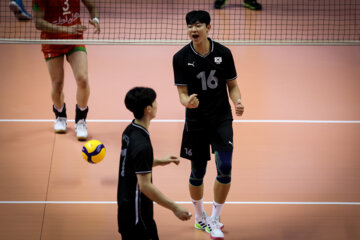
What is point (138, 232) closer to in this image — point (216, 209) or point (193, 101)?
point (193, 101)

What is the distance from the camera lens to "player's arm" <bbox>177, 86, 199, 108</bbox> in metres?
4.48

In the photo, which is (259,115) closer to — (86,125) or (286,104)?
(286,104)

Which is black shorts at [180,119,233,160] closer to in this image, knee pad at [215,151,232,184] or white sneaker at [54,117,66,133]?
knee pad at [215,151,232,184]

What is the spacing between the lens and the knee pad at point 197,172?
5043mm

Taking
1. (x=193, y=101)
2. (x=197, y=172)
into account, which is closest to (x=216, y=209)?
(x=197, y=172)

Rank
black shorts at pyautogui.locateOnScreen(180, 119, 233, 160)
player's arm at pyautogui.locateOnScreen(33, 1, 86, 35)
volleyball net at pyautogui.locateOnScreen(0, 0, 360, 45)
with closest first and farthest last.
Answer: black shorts at pyautogui.locateOnScreen(180, 119, 233, 160) → player's arm at pyautogui.locateOnScreen(33, 1, 86, 35) → volleyball net at pyautogui.locateOnScreen(0, 0, 360, 45)

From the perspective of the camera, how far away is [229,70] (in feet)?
16.0

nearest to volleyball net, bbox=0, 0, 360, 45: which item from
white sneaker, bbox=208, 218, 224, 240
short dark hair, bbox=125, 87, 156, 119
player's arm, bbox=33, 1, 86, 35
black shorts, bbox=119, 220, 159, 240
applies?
player's arm, bbox=33, 1, 86, 35

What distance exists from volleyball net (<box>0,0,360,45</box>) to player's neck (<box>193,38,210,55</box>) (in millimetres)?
4606

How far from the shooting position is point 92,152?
6.08 meters

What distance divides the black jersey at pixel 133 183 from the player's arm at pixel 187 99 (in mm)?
663

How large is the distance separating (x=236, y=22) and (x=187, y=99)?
682 centimetres

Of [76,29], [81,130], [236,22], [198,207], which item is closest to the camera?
[198,207]

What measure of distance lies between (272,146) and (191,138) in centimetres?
230
